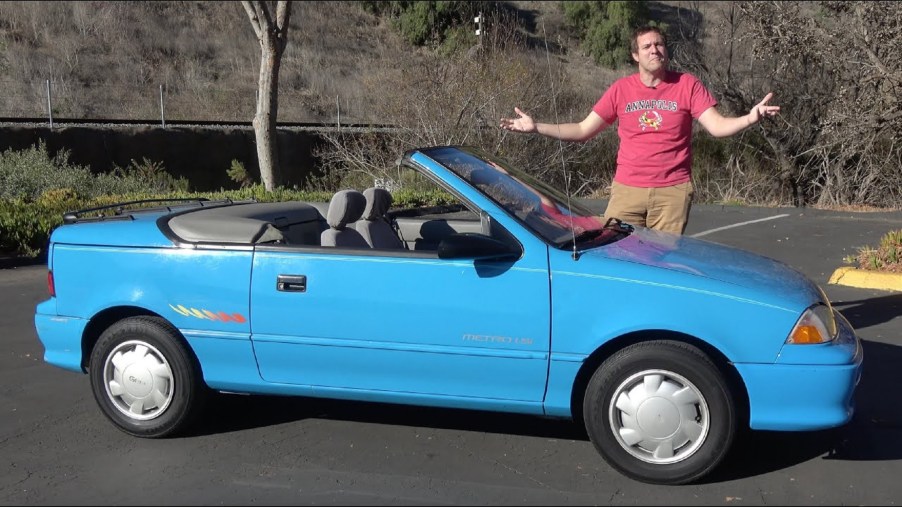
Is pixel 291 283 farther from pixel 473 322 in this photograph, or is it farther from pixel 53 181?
pixel 53 181

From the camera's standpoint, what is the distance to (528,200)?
4684 millimetres

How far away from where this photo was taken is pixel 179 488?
4082mm

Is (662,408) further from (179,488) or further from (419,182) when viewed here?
(419,182)

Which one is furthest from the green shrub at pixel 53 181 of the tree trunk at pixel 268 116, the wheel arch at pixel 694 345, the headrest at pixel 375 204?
the wheel arch at pixel 694 345

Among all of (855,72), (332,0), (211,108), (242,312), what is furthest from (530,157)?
(332,0)

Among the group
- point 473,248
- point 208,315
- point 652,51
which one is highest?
point 652,51

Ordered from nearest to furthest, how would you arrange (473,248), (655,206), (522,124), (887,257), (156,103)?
(473,248), (522,124), (655,206), (887,257), (156,103)

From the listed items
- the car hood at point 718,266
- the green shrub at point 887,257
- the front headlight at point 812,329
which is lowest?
the green shrub at point 887,257

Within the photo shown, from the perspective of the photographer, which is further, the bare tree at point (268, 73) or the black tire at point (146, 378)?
the bare tree at point (268, 73)

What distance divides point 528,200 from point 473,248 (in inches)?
26.5

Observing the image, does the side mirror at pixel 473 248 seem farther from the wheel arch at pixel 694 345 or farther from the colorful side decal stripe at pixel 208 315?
the colorful side decal stripe at pixel 208 315

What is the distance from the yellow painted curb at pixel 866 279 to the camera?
8.34 metres

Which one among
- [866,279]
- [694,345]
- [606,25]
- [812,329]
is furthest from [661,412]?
[606,25]

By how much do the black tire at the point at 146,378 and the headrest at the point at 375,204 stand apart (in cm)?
123
